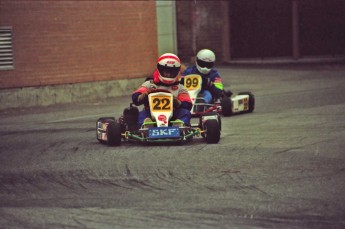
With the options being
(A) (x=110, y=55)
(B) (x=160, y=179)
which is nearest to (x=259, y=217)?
(B) (x=160, y=179)

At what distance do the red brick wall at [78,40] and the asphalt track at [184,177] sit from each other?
4.39 m

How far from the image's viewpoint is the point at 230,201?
8.14m

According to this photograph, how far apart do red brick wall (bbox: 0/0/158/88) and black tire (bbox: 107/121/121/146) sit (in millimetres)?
7987

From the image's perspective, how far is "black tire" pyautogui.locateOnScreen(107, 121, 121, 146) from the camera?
1204cm

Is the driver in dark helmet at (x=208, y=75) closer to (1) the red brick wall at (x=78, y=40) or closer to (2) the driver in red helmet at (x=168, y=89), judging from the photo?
(2) the driver in red helmet at (x=168, y=89)

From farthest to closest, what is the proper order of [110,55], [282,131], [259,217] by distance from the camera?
[110,55], [282,131], [259,217]

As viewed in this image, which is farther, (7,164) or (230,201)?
(7,164)

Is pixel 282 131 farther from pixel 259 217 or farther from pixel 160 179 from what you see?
pixel 259 217

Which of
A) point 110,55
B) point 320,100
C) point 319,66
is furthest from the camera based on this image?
point 319,66

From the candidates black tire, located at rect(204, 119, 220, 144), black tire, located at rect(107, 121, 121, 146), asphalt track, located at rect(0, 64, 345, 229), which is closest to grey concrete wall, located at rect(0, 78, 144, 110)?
asphalt track, located at rect(0, 64, 345, 229)

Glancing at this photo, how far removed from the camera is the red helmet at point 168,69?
12.7 m

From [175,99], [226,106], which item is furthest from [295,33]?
[175,99]

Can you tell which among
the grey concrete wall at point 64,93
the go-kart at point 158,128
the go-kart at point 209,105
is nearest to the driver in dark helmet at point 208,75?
the go-kart at point 209,105

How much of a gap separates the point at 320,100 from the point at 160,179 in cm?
883
